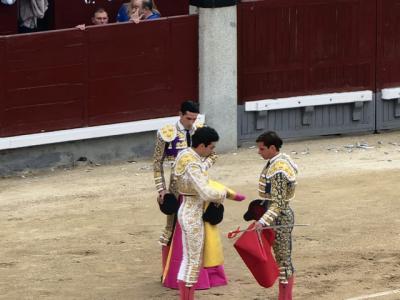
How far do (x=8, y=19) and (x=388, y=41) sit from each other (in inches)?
174

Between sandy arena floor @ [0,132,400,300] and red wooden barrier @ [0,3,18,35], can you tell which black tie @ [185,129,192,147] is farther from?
red wooden barrier @ [0,3,18,35]

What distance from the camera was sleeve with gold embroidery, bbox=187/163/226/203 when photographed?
9297 mm

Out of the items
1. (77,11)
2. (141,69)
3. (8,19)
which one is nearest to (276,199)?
(141,69)

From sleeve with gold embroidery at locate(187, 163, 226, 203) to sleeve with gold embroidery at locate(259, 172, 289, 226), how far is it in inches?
13.2

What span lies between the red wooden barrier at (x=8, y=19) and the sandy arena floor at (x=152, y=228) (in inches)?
73.0

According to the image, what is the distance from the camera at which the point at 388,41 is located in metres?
16.3

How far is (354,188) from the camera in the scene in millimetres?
13422

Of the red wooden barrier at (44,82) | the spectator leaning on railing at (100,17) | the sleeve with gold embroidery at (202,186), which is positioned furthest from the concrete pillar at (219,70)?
the sleeve with gold embroidery at (202,186)

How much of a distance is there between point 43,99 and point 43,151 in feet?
1.72

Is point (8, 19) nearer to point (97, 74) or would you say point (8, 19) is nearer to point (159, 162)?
point (97, 74)

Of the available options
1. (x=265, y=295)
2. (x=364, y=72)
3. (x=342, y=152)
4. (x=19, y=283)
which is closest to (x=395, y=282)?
(x=265, y=295)

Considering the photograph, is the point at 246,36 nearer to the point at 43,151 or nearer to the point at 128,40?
the point at 128,40

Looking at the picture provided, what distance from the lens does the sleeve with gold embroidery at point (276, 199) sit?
927 cm

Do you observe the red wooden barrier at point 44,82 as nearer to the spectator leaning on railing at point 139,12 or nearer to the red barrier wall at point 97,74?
the red barrier wall at point 97,74
